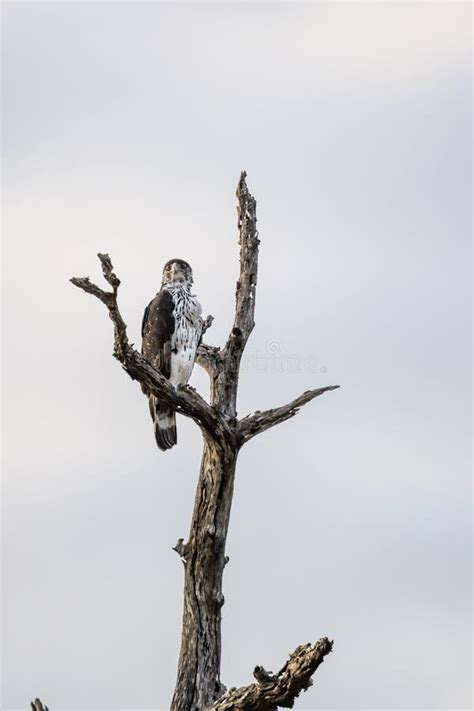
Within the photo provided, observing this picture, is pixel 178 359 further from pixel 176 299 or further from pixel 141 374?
pixel 141 374

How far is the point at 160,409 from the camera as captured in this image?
12.5 metres

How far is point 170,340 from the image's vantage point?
41.4 ft

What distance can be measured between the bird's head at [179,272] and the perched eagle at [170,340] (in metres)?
0.23

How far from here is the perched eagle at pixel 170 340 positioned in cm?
1249

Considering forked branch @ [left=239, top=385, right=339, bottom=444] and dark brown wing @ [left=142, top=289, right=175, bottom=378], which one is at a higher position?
dark brown wing @ [left=142, top=289, right=175, bottom=378]

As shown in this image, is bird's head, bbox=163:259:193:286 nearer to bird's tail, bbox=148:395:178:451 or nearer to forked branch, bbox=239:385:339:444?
bird's tail, bbox=148:395:178:451

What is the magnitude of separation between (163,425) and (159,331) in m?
0.87

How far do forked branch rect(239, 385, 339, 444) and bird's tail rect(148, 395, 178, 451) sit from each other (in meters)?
1.78

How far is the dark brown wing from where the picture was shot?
1265 cm

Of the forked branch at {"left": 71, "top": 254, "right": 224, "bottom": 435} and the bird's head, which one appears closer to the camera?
the forked branch at {"left": 71, "top": 254, "right": 224, "bottom": 435}

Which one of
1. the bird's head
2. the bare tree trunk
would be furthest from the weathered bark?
the bird's head

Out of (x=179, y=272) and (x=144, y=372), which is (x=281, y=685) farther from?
(x=179, y=272)

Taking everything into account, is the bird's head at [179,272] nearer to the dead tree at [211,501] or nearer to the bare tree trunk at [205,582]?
the dead tree at [211,501]

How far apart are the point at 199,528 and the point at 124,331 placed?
6.45 feet
